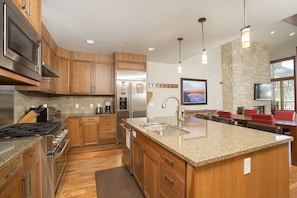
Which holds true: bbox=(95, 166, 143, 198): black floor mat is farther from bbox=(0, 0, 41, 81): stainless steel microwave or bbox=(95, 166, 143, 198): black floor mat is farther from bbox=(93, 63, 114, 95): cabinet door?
bbox=(93, 63, 114, 95): cabinet door

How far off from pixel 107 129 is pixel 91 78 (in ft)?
4.72

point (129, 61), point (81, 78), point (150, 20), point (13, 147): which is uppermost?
point (150, 20)

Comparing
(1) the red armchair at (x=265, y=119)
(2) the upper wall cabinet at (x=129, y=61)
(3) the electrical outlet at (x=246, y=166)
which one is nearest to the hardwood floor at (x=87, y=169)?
(1) the red armchair at (x=265, y=119)

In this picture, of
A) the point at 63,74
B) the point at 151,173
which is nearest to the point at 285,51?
the point at 151,173

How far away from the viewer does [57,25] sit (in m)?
2.52

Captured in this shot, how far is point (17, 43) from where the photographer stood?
1.16 m

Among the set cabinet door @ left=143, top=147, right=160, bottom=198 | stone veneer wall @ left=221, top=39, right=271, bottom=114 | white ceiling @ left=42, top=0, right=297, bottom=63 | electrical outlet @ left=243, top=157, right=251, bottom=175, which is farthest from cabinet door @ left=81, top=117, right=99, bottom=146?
stone veneer wall @ left=221, top=39, right=271, bottom=114

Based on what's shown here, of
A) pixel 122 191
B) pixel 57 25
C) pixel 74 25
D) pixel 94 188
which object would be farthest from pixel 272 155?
pixel 57 25

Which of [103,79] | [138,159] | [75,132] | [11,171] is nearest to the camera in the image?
[11,171]

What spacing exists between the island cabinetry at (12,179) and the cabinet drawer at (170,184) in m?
1.08

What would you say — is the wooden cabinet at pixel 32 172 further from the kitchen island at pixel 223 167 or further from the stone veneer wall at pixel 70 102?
the stone veneer wall at pixel 70 102

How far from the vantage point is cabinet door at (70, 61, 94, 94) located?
381 cm

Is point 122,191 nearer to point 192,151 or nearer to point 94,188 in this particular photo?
point 94,188

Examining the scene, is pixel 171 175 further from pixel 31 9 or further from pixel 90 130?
pixel 90 130
